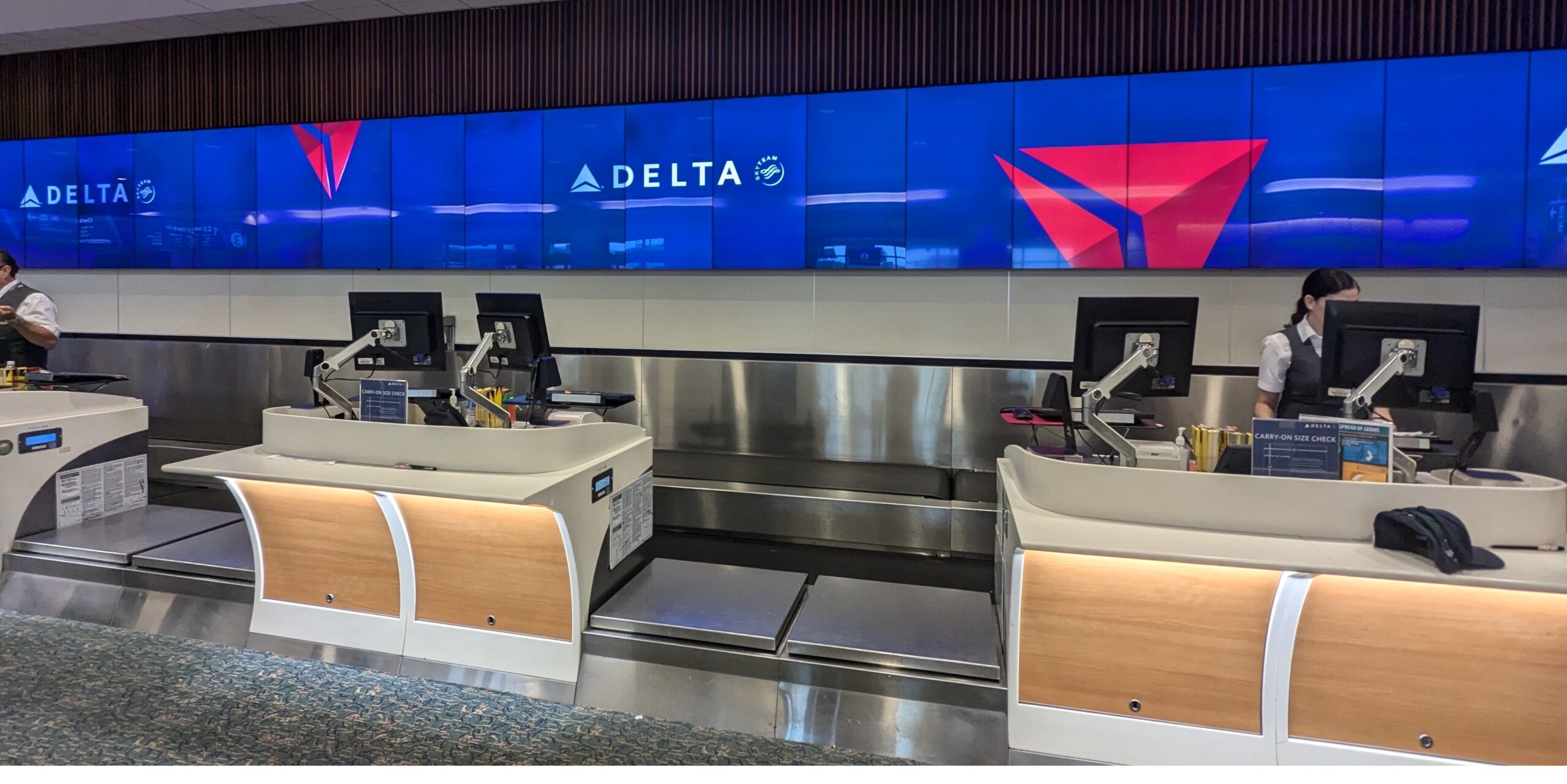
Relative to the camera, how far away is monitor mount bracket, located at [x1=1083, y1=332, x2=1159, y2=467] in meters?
2.13

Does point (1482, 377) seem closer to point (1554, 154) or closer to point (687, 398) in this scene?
point (1554, 154)

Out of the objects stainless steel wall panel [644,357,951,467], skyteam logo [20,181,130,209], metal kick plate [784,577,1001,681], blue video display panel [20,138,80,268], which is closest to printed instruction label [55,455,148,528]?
stainless steel wall panel [644,357,951,467]

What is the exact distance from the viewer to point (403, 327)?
2.78m

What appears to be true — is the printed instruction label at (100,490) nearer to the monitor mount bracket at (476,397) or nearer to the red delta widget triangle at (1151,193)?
the monitor mount bracket at (476,397)

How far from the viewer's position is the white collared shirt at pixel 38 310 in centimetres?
403

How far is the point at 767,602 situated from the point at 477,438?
3.94ft

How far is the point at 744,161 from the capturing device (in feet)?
14.5

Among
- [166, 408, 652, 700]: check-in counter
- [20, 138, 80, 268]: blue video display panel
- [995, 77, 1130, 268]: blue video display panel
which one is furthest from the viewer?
[20, 138, 80, 268]: blue video display panel

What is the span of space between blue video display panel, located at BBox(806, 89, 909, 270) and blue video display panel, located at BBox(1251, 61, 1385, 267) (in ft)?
5.93

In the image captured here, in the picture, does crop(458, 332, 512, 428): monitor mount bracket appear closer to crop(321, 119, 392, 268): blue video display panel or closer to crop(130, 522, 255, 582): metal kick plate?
crop(130, 522, 255, 582): metal kick plate

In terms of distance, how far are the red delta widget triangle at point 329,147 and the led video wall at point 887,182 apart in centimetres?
2

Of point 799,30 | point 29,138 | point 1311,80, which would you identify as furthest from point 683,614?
point 29,138

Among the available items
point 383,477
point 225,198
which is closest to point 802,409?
point 383,477

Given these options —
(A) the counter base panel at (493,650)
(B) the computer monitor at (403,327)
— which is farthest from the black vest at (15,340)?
(A) the counter base panel at (493,650)
